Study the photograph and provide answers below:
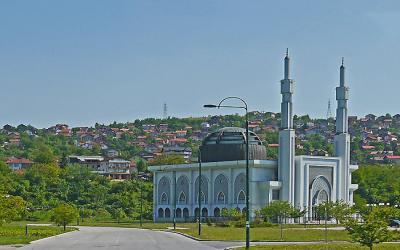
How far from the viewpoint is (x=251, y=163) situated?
373 ft

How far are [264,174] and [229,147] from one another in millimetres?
7787

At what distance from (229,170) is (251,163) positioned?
5.75 meters

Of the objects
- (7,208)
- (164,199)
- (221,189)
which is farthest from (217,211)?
(7,208)

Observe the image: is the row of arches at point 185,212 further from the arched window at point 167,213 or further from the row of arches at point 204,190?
the row of arches at point 204,190

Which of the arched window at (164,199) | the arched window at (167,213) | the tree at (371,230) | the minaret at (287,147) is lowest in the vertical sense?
the arched window at (167,213)

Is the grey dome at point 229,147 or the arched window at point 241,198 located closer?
the arched window at point 241,198

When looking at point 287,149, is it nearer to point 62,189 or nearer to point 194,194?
point 194,194

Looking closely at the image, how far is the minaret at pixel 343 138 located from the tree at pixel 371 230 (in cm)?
7992

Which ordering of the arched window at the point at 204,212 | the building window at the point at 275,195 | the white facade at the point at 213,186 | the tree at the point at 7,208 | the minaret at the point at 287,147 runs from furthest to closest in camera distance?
the arched window at the point at 204,212 < the white facade at the point at 213,186 < the building window at the point at 275,195 < the minaret at the point at 287,147 < the tree at the point at 7,208

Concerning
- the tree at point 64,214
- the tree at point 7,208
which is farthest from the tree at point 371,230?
the tree at point 64,214

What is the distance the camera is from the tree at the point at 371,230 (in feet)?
129

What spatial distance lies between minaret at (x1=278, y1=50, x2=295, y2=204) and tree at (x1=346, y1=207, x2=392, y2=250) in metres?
72.7

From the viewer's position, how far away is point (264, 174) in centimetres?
11619

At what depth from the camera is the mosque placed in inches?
4488
